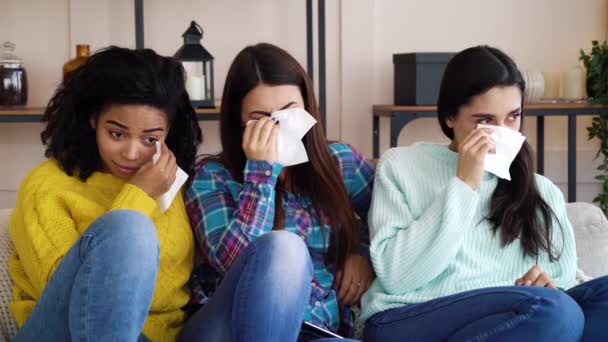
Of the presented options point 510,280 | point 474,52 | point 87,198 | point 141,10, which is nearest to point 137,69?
point 87,198

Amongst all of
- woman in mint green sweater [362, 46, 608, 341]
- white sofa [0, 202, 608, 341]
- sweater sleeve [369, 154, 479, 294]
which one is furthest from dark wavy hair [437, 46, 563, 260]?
white sofa [0, 202, 608, 341]

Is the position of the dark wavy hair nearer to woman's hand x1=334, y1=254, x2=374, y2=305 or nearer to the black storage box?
woman's hand x1=334, y1=254, x2=374, y2=305

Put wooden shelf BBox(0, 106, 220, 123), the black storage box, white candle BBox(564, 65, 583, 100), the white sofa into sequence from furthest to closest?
white candle BBox(564, 65, 583, 100), the black storage box, wooden shelf BBox(0, 106, 220, 123), the white sofa

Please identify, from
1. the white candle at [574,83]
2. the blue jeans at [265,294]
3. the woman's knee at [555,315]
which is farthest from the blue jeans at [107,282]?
the white candle at [574,83]

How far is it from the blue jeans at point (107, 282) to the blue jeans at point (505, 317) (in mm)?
→ 510

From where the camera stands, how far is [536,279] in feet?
5.49

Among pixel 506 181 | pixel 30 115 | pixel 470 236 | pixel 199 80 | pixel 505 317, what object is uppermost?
pixel 199 80

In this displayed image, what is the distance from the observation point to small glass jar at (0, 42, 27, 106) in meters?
3.34

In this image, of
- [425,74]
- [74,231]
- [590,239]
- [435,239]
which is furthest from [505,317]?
[425,74]

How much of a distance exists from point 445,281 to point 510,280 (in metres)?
0.14

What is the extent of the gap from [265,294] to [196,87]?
185 centimetres

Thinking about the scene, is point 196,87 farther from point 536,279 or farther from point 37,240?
point 536,279

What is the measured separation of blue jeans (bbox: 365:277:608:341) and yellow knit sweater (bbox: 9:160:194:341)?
40 centimetres

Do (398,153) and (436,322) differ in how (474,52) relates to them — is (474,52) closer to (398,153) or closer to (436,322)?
(398,153)
